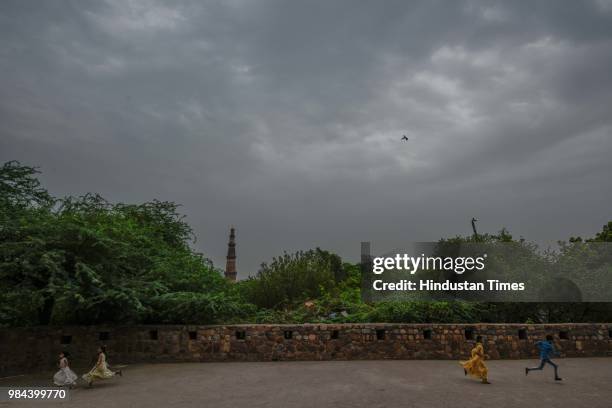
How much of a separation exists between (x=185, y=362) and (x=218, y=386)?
390 centimetres

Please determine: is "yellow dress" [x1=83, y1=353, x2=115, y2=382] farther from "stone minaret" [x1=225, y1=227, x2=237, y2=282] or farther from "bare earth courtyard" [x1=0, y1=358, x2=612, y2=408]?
"stone minaret" [x1=225, y1=227, x2=237, y2=282]

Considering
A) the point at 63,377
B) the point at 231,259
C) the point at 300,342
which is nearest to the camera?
the point at 63,377

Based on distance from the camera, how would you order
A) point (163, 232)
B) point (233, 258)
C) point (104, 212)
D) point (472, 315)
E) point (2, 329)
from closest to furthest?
point (2, 329)
point (472, 315)
point (104, 212)
point (163, 232)
point (233, 258)

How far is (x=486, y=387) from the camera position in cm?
846

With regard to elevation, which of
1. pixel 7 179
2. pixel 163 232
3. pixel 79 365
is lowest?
pixel 79 365

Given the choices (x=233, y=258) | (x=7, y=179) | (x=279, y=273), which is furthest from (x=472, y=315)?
(x=233, y=258)

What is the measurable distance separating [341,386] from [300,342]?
12.8 ft

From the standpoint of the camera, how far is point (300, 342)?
12398 mm

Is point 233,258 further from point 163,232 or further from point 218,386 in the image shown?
point 218,386

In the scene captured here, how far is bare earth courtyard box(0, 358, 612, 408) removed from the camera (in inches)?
290

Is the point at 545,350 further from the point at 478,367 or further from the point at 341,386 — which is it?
the point at 341,386

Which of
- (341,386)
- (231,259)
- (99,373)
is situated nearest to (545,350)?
(341,386)

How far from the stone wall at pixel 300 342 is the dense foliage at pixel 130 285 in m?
0.74

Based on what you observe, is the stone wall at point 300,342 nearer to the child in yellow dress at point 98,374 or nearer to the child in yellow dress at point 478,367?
the child in yellow dress at point 98,374
